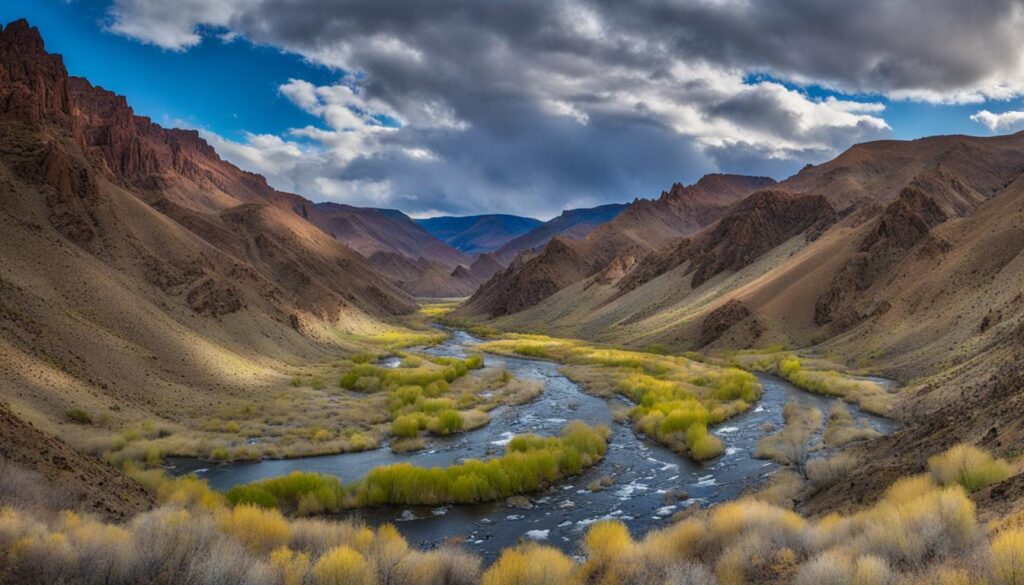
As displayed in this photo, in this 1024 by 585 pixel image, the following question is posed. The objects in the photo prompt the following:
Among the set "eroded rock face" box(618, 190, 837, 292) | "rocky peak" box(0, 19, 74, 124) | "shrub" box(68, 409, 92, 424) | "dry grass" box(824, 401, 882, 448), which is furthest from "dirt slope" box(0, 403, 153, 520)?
"eroded rock face" box(618, 190, 837, 292)

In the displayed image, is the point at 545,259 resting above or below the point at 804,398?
above

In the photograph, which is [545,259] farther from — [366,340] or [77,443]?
[77,443]

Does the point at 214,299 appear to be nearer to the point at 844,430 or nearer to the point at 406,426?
the point at 406,426

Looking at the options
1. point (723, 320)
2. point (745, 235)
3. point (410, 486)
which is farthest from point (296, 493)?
point (745, 235)

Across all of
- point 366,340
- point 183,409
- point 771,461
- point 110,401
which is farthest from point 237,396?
point 366,340

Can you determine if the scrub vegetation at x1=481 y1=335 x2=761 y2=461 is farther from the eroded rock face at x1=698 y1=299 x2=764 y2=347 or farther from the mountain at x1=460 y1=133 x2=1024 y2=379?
the mountain at x1=460 y1=133 x2=1024 y2=379

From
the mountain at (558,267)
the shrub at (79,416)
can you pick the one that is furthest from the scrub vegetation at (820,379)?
the mountain at (558,267)
